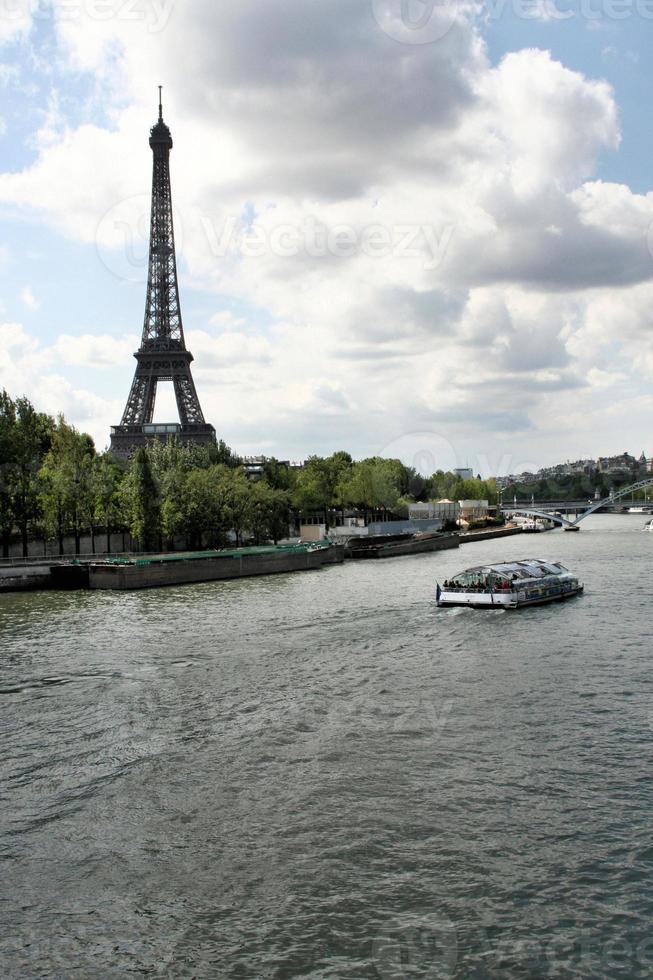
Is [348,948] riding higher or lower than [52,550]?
lower

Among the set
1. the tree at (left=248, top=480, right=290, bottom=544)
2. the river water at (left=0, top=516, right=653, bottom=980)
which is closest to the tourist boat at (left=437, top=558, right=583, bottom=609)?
the river water at (left=0, top=516, right=653, bottom=980)

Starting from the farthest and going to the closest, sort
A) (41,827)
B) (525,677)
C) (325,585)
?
(325,585), (525,677), (41,827)

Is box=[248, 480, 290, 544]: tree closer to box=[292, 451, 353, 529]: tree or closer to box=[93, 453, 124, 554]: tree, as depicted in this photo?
box=[93, 453, 124, 554]: tree

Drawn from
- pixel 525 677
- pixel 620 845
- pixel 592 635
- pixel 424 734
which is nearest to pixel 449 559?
pixel 592 635

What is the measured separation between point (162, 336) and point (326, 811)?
110 m

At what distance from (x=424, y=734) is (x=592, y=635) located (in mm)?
15633

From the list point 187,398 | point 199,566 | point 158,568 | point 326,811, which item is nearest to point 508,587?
point 199,566

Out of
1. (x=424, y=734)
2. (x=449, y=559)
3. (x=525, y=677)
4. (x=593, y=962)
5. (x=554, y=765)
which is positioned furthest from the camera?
(x=449, y=559)

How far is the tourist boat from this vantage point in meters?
40.8

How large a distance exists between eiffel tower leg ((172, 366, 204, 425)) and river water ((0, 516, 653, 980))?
292 ft

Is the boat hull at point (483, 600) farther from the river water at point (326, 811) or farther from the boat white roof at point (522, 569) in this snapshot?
the river water at point (326, 811)

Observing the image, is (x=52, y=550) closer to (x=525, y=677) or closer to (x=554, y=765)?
(x=525, y=677)

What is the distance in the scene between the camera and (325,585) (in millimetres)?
52500

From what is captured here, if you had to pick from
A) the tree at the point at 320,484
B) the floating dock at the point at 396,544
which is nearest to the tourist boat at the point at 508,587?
the floating dock at the point at 396,544
